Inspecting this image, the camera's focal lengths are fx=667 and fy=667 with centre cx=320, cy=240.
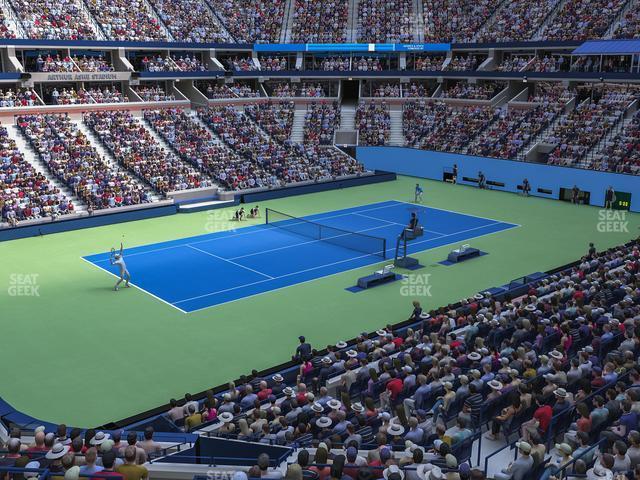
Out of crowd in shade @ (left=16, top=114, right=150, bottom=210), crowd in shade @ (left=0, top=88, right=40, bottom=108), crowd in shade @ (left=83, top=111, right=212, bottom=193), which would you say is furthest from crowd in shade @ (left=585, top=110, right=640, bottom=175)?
crowd in shade @ (left=0, top=88, right=40, bottom=108)

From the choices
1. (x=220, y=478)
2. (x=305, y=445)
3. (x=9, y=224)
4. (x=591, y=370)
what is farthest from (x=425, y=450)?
(x=9, y=224)

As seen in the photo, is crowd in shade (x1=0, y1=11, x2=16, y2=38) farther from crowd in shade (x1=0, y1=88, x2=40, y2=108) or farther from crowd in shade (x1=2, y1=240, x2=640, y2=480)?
crowd in shade (x1=2, y1=240, x2=640, y2=480)

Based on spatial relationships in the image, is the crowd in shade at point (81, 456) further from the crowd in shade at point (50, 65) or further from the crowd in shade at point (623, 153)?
the crowd in shade at point (50, 65)

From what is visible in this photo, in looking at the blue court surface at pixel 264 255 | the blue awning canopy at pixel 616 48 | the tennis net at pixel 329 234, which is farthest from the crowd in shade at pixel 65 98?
the blue awning canopy at pixel 616 48

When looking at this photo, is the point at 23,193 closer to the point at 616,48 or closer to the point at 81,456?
the point at 81,456

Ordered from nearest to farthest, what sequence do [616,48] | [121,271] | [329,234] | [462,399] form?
[462,399], [121,271], [329,234], [616,48]

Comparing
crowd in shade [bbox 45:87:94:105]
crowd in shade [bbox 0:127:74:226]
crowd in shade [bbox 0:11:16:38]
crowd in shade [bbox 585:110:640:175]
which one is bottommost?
crowd in shade [bbox 0:127:74:226]

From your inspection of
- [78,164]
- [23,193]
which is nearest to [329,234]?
[78,164]
